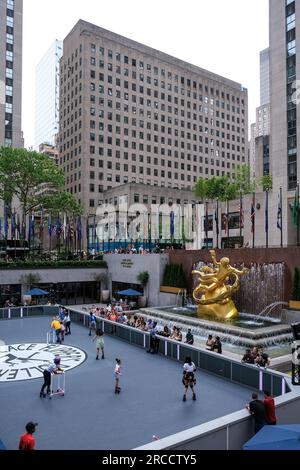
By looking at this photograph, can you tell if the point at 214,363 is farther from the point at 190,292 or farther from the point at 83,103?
the point at 83,103

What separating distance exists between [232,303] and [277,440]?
22.6 metres

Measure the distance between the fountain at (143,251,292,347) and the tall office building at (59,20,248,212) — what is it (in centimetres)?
6050

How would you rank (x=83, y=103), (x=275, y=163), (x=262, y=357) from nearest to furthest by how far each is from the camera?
(x=262, y=357) → (x=275, y=163) → (x=83, y=103)

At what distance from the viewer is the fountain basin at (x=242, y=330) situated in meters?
23.2

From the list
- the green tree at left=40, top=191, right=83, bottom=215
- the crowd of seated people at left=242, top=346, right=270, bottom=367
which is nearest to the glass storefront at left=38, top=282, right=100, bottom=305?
the green tree at left=40, top=191, right=83, bottom=215

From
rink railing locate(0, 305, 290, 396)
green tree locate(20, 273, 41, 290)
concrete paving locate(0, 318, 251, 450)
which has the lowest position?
concrete paving locate(0, 318, 251, 450)

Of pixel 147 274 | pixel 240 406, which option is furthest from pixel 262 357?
pixel 147 274

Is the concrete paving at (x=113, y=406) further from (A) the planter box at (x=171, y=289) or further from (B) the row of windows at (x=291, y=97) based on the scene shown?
(B) the row of windows at (x=291, y=97)

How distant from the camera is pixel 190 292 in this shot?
36.5 meters

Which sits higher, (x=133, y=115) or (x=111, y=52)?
(x=111, y=52)

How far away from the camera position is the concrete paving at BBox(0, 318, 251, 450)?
11266 millimetres

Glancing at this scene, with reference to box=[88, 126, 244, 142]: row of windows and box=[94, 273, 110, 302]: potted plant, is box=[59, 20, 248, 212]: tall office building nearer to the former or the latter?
box=[88, 126, 244, 142]: row of windows

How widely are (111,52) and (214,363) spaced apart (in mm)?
93226

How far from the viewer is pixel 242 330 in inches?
950
